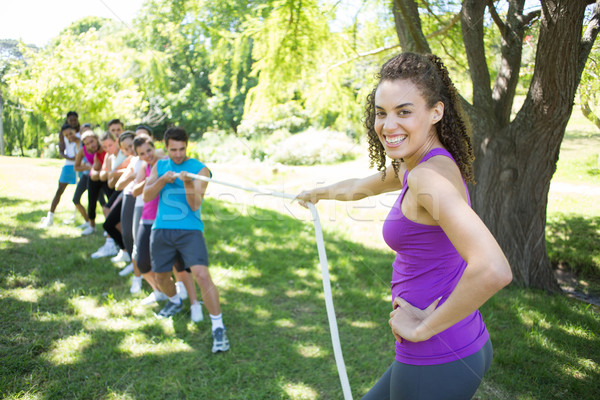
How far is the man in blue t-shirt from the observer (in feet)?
A: 12.2

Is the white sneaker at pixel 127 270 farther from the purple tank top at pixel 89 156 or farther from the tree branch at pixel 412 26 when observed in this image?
the tree branch at pixel 412 26

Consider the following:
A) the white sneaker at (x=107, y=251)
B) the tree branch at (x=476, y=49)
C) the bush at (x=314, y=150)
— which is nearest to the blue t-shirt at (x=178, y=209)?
the white sneaker at (x=107, y=251)

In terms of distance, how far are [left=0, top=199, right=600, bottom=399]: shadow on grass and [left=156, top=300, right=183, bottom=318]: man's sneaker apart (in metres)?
0.11

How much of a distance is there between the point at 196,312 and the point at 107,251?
7.47 feet

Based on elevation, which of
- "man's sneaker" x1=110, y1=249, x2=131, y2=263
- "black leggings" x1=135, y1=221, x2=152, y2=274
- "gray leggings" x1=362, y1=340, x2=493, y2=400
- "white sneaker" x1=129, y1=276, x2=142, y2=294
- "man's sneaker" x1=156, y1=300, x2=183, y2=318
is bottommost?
"man's sneaker" x1=156, y1=300, x2=183, y2=318

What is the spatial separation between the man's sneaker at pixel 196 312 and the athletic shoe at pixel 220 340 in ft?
1.49

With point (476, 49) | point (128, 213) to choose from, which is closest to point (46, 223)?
point (128, 213)

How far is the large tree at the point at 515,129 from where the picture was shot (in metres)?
4.37

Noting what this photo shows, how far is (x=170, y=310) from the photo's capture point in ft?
13.9

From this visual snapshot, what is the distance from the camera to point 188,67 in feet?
88.1

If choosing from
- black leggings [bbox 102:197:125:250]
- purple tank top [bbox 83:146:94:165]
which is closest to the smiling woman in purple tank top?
black leggings [bbox 102:197:125:250]

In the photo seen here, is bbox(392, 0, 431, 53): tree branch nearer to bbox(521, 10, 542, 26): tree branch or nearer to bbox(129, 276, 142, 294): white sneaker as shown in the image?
→ bbox(521, 10, 542, 26): tree branch

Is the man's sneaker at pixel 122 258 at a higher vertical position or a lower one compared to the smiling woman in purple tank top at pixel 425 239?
lower

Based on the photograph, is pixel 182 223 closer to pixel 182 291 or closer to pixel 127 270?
pixel 182 291
